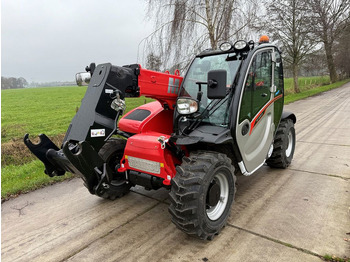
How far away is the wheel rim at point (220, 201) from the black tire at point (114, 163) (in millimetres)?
1473

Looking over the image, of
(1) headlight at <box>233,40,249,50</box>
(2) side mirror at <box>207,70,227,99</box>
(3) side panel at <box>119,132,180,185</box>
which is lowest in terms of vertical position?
(3) side panel at <box>119,132,180,185</box>

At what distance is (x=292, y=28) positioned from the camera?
19188 millimetres

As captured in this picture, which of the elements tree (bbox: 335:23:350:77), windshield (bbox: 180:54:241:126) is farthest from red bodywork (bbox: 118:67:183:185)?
tree (bbox: 335:23:350:77)

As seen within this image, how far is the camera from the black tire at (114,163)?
3652mm

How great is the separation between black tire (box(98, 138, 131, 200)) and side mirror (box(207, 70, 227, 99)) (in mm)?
1670

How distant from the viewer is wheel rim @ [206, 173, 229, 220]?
304 cm

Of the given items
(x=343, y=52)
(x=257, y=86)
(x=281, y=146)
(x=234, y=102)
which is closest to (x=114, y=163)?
(x=234, y=102)

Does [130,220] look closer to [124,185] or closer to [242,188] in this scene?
[124,185]

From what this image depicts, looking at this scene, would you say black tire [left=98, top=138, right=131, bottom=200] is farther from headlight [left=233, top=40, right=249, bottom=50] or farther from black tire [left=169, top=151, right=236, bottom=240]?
headlight [left=233, top=40, right=249, bottom=50]

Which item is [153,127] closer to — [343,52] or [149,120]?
[149,120]

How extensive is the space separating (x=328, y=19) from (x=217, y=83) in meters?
28.3

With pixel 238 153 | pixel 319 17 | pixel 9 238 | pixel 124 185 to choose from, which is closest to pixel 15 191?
pixel 9 238

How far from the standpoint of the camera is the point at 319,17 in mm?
22484

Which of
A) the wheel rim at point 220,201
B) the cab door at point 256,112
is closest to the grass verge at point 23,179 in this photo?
the wheel rim at point 220,201
